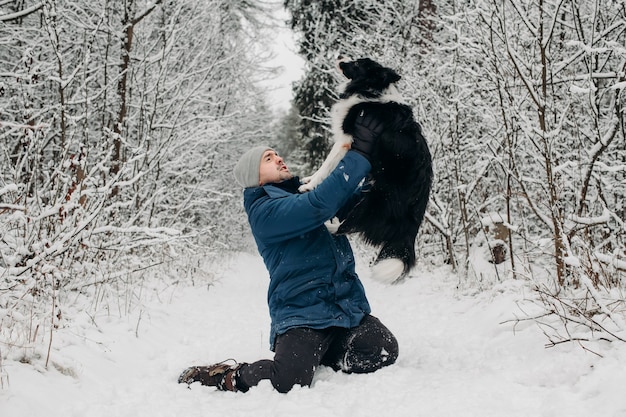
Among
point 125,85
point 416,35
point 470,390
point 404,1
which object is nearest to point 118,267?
point 125,85

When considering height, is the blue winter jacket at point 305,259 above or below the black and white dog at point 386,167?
below

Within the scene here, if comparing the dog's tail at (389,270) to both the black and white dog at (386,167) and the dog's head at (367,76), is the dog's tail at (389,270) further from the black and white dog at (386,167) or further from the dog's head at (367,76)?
the dog's head at (367,76)

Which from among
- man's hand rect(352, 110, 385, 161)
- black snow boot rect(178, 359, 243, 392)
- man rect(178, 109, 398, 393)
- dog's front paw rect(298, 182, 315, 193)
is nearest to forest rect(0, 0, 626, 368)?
man rect(178, 109, 398, 393)

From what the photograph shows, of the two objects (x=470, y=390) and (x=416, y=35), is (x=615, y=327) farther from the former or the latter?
(x=416, y=35)

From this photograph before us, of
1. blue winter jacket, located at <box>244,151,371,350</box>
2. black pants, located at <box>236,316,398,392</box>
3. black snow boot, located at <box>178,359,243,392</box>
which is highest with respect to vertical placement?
blue winter jacket, located at <box>244,151,371,350</box>

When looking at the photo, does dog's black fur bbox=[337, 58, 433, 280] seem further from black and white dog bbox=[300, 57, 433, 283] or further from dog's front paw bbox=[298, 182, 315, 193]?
dog's front paw bbox=[298, 182, 315, 193]

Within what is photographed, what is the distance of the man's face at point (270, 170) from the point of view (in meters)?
2.88

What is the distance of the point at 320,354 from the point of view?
102 inches

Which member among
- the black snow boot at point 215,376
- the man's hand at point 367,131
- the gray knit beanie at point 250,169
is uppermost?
the man's hand at point 367,131

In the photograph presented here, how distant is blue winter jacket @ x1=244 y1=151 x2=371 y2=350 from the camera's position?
2506 mm

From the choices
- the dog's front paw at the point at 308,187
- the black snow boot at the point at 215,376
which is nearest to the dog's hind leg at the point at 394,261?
the dog's front paw at the point at 308,187

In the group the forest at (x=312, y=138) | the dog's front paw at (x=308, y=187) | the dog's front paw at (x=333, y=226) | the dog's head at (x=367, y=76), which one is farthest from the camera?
the forest at (x=312, y=138)

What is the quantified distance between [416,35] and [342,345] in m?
7.52

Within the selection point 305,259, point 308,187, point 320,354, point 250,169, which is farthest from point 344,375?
point 250,169
